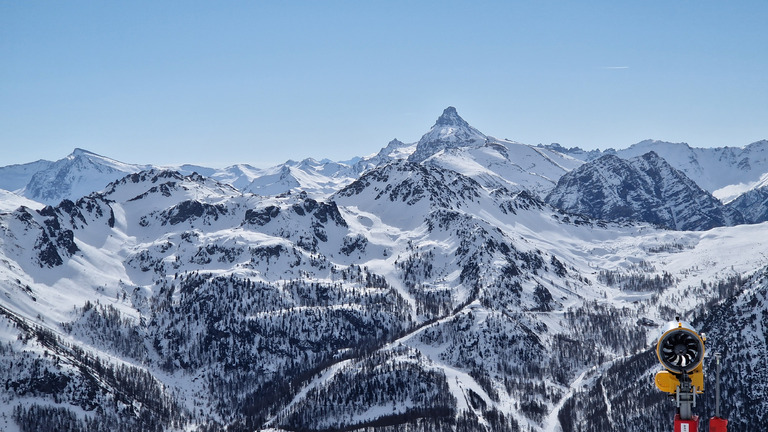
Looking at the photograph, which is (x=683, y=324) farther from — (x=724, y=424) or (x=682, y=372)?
Answer: (x=724, y=424)

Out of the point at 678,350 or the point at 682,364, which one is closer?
the point at 678,350

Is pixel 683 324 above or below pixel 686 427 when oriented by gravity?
above

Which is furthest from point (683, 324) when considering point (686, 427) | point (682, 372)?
point (686, 427)

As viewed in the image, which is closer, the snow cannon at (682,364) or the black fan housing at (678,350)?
the snow cannon at (682,364)

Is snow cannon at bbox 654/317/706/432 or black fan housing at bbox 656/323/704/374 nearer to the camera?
snow cannon at bbox 654/317/706/432

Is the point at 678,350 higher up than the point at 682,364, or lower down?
higher up
